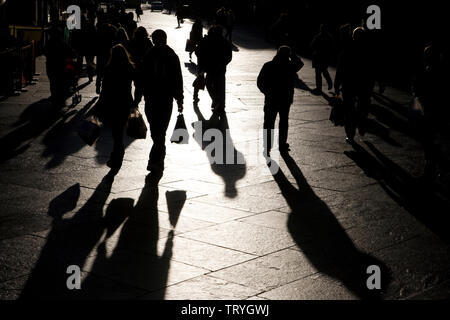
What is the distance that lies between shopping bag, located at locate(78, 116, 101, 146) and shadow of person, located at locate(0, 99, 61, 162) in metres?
1.52

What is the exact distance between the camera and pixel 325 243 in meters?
7.06

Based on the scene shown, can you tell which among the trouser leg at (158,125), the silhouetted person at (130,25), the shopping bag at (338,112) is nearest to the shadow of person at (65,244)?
the trouser leg at (158,125)

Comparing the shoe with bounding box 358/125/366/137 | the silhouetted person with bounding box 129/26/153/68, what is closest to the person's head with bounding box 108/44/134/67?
the silhouetted person with bounding box 129/26/153/68

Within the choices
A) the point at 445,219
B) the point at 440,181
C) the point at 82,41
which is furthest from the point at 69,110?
the point at 445,219

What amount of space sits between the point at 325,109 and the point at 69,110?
498cm

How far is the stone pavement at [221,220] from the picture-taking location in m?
5.98

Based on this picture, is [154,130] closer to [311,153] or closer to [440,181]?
[311,153]

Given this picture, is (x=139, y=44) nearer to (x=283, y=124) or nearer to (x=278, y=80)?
(x=278, y=80)

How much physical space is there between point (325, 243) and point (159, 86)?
11.5 feet

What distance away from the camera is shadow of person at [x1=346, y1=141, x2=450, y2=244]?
7953 millimetres

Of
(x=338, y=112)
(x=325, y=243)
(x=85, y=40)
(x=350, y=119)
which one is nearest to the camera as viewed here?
(x=325, y=243)

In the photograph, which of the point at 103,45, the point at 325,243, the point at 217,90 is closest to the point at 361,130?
the point at 217,90

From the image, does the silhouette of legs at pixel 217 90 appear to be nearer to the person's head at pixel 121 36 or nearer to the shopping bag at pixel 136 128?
the person's head at pixel 121 36

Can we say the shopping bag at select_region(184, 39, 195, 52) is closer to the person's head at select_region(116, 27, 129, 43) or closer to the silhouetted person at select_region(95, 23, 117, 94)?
the silhouetted person at select_region(95, 23, 117, 94)
